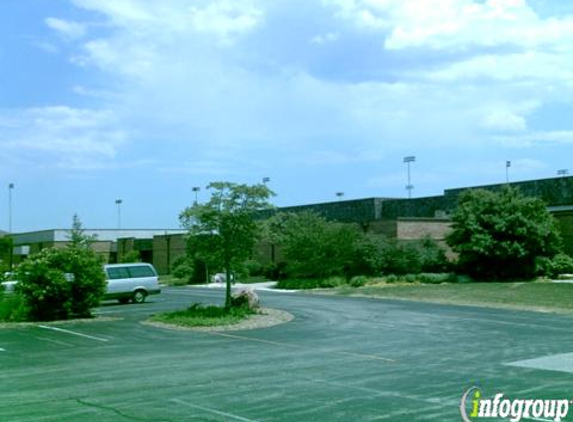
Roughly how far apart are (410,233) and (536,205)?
25.9 ft

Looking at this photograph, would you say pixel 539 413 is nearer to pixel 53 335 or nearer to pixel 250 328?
pixel 250 328

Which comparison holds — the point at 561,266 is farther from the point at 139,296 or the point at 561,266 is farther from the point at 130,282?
the point at 130,282

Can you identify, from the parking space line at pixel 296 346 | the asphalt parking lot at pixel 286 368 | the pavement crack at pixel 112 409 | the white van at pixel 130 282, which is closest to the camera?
the pavement crack at pixel 112 409

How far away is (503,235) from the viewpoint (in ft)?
135

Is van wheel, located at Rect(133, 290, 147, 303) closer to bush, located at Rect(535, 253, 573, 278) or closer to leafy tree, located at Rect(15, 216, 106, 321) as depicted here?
leafy tree, located at Rect(15, 216, 106, 321)

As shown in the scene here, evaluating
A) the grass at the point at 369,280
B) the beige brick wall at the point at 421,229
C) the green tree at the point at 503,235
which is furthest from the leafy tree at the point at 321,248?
the green tree at the point at 503,235

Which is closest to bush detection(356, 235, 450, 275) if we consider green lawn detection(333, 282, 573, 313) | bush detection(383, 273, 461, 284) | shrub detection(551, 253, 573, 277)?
bush detection(383, 273, 461, 284)

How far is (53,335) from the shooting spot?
20.7 m

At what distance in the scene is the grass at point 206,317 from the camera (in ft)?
74.0

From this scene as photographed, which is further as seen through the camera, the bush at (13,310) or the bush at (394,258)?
the bush at (394,258)

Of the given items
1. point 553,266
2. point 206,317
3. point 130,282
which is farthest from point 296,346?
point 553,266

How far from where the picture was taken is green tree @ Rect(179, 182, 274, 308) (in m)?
24.4

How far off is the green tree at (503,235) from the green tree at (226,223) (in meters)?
19.4

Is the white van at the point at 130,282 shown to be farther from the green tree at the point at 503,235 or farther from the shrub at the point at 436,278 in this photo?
the green tree at the point at 503,235
